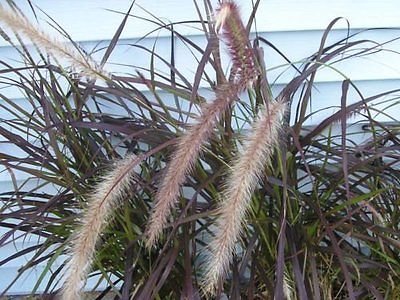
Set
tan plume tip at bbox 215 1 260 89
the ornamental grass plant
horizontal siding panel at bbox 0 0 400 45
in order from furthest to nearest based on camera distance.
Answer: horizontal siding panel at bbox 0 0 400 45
the ornamental grass plant
tan plume tip at bbox 215 1 260 89

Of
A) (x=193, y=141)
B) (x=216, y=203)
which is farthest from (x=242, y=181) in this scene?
(x=216, y=203)

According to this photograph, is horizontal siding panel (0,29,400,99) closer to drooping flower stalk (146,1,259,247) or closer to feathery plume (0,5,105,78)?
feathery plume (0,5,105,78)

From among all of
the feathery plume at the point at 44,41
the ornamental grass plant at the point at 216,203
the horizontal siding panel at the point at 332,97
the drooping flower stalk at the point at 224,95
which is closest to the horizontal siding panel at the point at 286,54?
the horizontal siding panel at the point at 332,97

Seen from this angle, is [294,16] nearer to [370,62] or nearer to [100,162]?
[370,62]

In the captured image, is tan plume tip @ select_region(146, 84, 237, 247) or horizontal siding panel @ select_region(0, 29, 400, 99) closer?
tan plume tip @ select_region(146, 84, 237, 247)

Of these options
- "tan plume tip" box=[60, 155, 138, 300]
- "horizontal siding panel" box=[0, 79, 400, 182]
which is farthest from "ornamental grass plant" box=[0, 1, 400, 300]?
"horizontal siding panel" box=[0, 79, 400, 182]

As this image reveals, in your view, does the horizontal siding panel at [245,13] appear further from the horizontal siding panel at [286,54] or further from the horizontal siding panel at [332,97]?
the horizontal siding panel at [332,97]

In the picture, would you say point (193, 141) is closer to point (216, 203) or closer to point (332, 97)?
point (216, 203)
